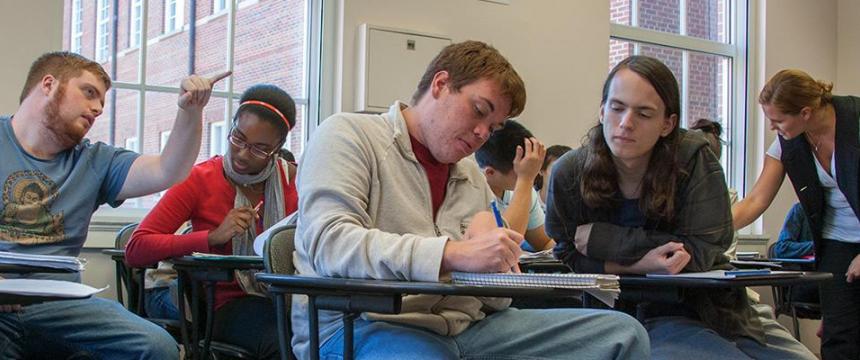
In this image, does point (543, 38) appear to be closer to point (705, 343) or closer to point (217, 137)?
point (217, 137)

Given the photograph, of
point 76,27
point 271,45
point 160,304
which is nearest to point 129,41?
point 76,27

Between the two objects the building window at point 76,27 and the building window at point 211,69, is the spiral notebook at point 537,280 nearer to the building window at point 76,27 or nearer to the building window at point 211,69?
the building window at point 211,69

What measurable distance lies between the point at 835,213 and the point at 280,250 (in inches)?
99.3

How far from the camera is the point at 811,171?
348 centimetres

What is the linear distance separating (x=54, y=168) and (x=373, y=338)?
3.76ft

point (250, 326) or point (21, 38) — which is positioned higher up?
point (21, 38)

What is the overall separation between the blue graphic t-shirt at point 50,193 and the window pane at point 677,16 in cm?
416

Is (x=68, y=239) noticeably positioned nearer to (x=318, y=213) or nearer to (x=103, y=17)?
(x=318, y=213)

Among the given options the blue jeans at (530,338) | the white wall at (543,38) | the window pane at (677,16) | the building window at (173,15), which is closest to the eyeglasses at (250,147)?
the blue jeans at (530,338)

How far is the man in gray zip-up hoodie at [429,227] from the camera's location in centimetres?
160

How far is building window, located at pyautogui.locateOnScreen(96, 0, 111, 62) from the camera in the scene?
4.10 m

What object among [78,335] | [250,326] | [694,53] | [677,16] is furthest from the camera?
[694,53]

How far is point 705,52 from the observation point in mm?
6492

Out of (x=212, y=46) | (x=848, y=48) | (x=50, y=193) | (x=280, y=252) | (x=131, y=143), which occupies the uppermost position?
(x=848, y=48)
